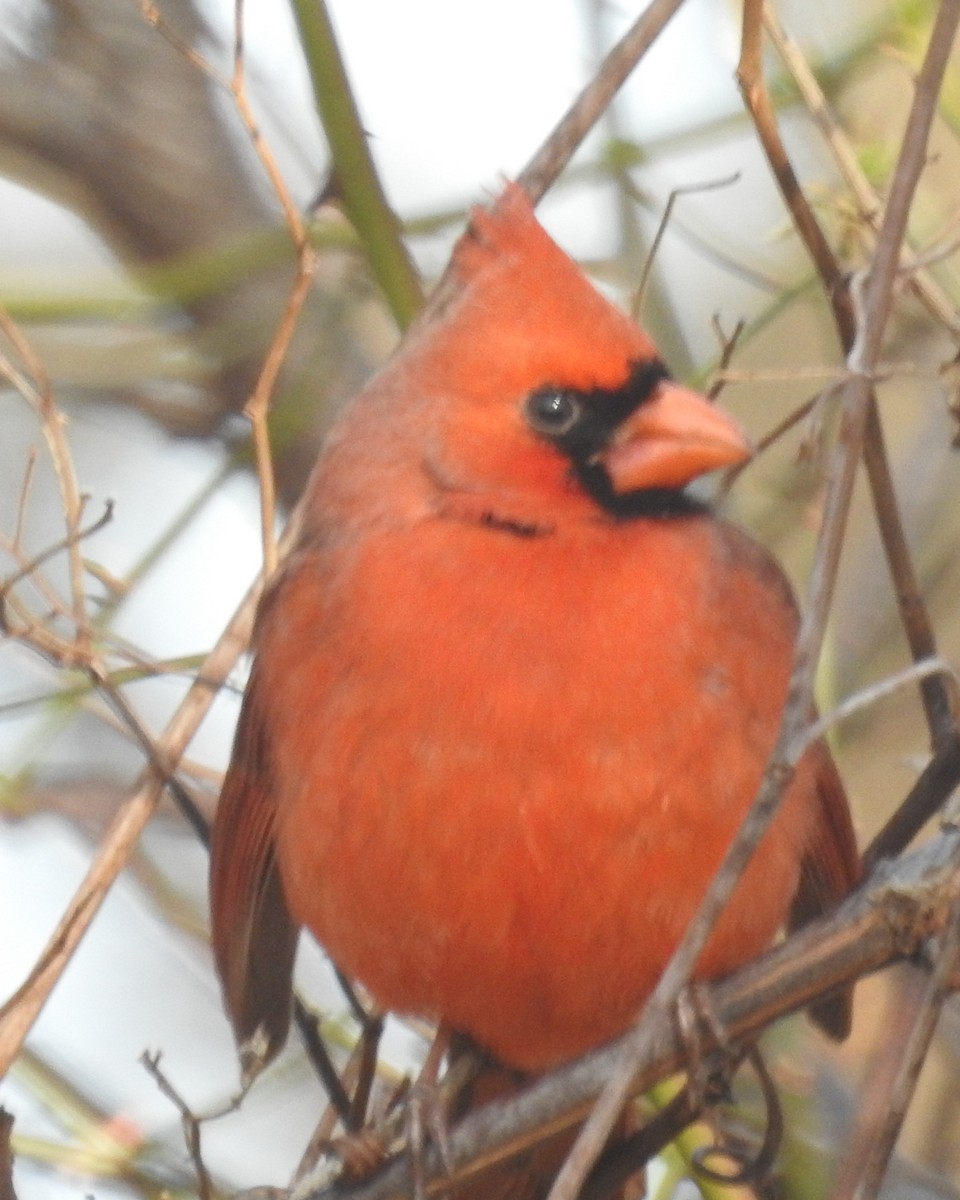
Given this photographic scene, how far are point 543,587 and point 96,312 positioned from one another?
930 millimetres

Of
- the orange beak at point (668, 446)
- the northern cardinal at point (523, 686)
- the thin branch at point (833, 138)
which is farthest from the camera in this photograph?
the thin branch at point (833, 138)

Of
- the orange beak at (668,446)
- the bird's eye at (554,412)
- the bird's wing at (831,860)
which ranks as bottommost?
the bird's wing at (831,860)

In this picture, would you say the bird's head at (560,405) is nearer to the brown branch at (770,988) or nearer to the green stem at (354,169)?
the green stem at (354,169)

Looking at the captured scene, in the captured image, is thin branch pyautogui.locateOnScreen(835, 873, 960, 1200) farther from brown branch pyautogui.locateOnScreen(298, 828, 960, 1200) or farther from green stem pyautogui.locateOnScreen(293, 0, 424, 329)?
green stem pyautogui.locateOnScreen(293, 0, 424, 329)

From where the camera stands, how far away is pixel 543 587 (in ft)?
5.57

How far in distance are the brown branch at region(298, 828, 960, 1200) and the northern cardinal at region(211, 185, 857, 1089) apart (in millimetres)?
192

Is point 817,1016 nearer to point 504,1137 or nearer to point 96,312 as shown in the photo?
point 504,1137

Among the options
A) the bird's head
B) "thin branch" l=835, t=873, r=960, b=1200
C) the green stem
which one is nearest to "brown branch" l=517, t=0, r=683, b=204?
the bird's head

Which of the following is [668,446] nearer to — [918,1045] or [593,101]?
[593,101]

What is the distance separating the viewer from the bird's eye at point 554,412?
5.91 feet

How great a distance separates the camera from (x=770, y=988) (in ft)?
4.50

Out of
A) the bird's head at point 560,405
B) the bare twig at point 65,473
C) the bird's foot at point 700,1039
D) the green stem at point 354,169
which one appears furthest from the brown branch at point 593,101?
the bird's foot at point 700,1039

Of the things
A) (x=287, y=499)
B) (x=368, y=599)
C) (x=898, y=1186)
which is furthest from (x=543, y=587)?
(x=287, y=499)

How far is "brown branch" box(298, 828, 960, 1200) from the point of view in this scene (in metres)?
1.28
